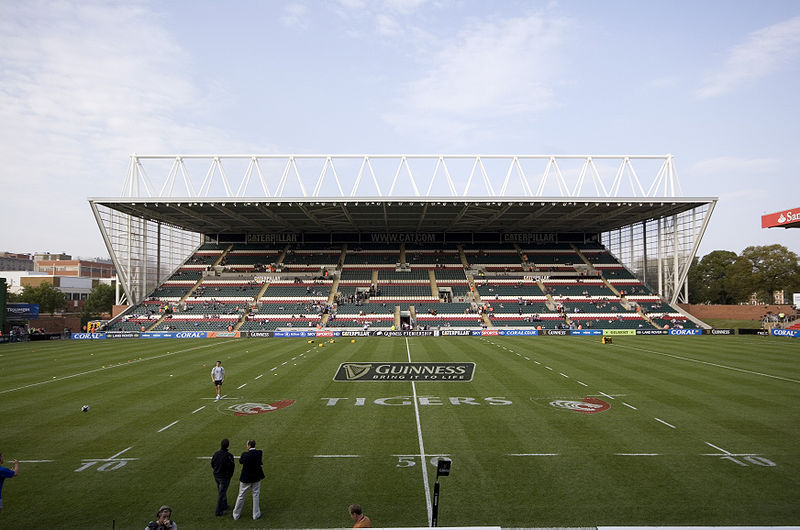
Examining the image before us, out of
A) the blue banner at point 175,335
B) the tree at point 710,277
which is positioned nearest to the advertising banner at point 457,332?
the blue banner at point 175,335

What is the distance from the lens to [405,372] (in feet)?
86.2

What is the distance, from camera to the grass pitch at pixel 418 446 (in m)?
9.50

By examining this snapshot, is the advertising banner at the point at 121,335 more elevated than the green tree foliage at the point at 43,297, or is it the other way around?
the green tree foliage at the point at 43,297

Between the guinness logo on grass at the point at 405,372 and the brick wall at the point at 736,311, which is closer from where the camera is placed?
the guinness logo on grass at the point at 405,372

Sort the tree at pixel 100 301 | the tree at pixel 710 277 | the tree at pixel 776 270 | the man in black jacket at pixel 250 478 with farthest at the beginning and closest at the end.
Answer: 1. the tree at pixel 710 277
2. the tree at pixel 100 301
3. the tree at pixel 776 270
4. the man in black jacket at pixel 250 478

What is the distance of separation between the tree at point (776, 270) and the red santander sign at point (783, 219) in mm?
47495

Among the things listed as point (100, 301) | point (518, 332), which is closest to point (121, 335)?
point (518, 332)

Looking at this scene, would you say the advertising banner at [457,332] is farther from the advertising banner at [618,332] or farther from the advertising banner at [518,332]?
the advertising banner at [618,332]

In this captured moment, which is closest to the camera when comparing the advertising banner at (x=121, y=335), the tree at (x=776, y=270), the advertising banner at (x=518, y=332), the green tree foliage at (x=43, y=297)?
the advertising banner at (x=121, y=335)

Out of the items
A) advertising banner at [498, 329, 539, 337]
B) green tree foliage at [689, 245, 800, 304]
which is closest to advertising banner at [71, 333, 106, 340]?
advertising banner at [498, 329, 539, 337]

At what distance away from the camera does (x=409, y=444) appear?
1353 centimetres

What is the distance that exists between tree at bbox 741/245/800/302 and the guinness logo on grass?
76.4 m

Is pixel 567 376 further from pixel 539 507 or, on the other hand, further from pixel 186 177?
pixel 186 177

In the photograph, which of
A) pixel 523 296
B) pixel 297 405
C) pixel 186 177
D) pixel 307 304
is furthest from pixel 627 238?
pixel 297 405
